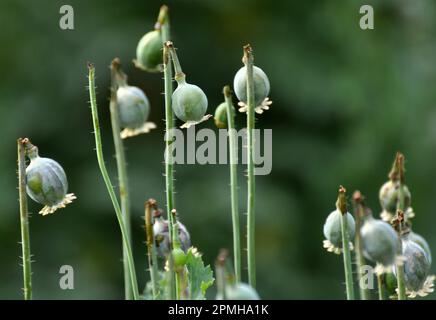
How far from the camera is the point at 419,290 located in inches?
27.9

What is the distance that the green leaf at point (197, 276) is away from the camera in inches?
28.0

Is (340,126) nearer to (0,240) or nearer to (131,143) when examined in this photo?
(131,143)

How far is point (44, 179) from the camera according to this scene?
0.74m

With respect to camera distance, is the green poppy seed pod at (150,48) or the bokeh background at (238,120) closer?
the green poppy seed pod at (150,48)

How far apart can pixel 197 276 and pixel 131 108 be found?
17cm

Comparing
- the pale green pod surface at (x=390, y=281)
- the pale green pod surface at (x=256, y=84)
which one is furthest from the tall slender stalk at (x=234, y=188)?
the pale green pod surface at (x=390, y=281)

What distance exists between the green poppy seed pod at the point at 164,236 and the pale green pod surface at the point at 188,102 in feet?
0.29

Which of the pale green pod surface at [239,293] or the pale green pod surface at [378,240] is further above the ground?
the pale green pod surface at [378,240]

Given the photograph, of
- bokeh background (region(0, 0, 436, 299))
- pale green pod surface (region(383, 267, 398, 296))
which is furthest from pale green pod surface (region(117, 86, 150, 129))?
bokeh background (region(0, 0, 436, 299))

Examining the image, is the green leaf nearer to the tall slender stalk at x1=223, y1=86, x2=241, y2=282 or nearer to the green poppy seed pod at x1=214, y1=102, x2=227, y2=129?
the tall slender stalk at x1=223, y1=86, x2=241, y2=282

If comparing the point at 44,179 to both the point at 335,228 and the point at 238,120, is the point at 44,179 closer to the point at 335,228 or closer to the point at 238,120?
the point at 335,228

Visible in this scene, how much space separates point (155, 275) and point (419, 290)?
0.20m

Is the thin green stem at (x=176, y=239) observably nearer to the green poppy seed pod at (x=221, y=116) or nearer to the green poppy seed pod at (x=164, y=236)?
the green poppy seed pod at (x=164, y=236)

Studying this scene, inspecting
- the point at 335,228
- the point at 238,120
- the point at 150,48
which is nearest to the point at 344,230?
the point at 335,228
